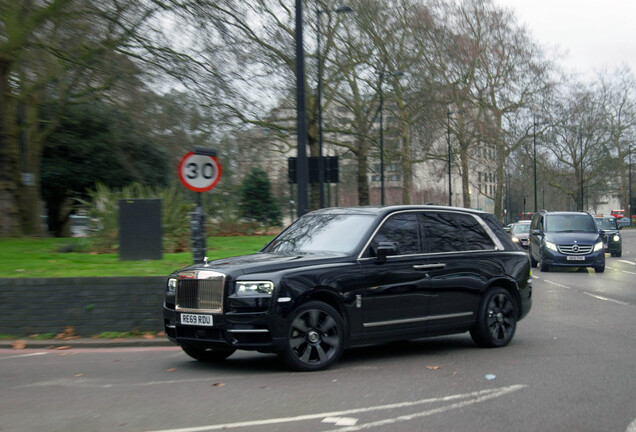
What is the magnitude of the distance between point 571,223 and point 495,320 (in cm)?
1666

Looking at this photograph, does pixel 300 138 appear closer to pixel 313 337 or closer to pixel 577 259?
pixel 313 337

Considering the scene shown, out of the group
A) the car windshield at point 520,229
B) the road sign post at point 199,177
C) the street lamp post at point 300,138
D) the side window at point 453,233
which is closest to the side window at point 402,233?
the side window at point 453,233

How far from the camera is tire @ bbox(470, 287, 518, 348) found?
957 centimetres

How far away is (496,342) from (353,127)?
29126 mm

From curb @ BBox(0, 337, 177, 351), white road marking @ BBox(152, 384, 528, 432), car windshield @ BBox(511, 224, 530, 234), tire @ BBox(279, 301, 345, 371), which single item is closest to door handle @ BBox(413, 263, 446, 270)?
tire @ BBox(279, 301, 345, 371)

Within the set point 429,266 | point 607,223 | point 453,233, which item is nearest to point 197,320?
point 429,266

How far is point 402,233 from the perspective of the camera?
9.08m

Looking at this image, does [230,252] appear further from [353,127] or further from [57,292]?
[353,127]

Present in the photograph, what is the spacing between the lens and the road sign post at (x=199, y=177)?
444 inches

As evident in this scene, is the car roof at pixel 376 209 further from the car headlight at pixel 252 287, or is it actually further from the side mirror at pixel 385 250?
the car headlight at pixel 252 287

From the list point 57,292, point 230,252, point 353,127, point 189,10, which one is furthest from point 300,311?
point 353,127

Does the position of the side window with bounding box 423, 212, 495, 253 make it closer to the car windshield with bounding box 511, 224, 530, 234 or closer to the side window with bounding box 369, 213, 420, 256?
the side window with bounding box 369, 213, 420, 256

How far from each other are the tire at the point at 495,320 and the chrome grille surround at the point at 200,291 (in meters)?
3.43

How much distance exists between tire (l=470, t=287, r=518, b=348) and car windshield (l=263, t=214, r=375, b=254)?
6.35ft
